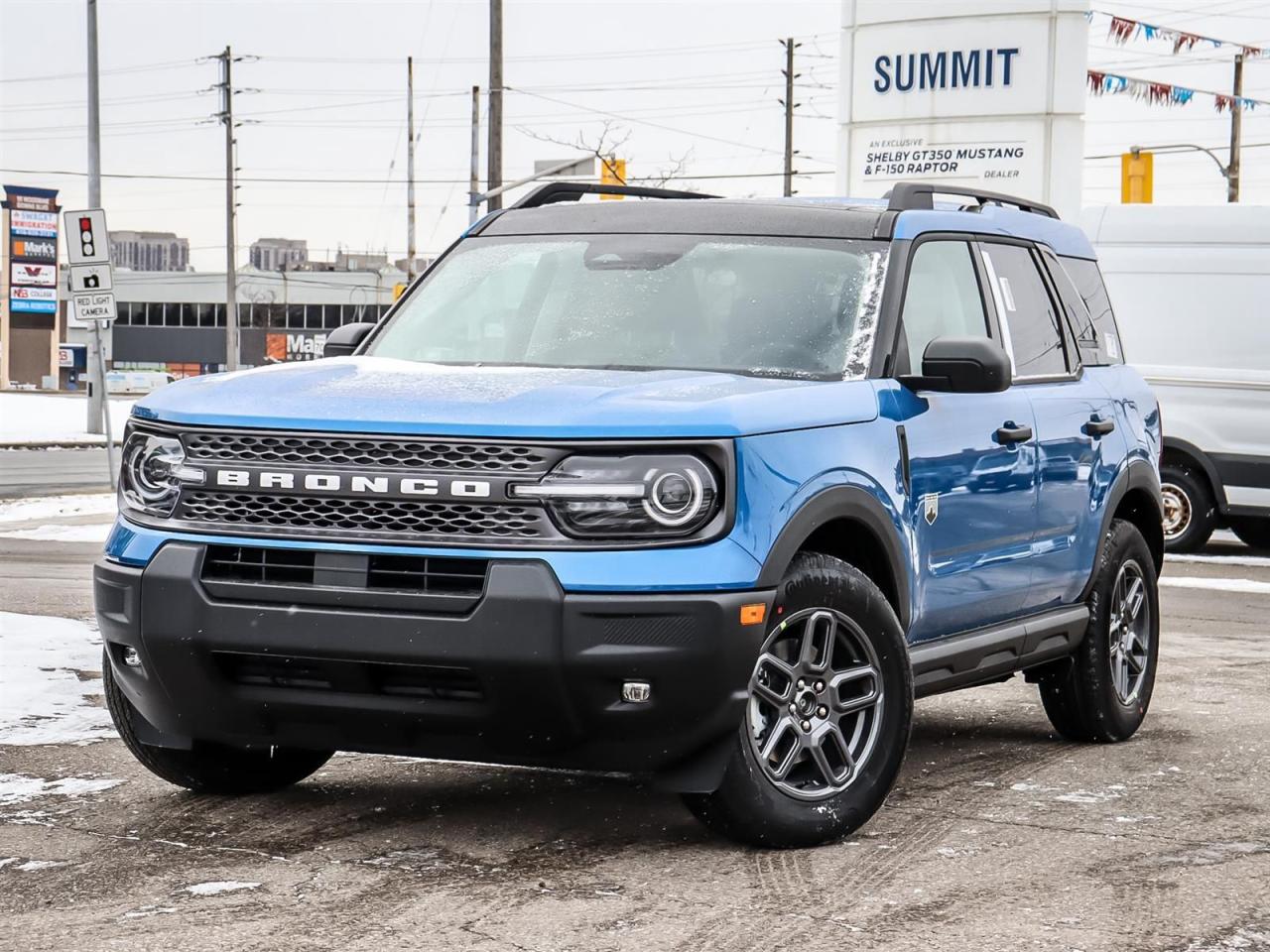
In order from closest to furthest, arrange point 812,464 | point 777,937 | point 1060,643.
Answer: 1. point 777,937
2. point 812,464
3. point 1060,643

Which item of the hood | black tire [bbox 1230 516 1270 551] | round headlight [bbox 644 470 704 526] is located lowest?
black tire [bbox 1230 516 1270 551]

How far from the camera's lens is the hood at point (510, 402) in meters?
4.88

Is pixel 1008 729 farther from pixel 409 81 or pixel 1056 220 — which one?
pixel 409 81

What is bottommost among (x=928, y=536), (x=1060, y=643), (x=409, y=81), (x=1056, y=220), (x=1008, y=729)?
(x=1008, y=729)

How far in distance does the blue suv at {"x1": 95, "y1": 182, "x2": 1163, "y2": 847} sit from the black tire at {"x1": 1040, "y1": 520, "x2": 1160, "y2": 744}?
24.7 inches

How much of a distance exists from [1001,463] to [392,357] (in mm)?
1999

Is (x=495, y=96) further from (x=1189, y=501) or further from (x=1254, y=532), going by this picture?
(x=1189, y=501)

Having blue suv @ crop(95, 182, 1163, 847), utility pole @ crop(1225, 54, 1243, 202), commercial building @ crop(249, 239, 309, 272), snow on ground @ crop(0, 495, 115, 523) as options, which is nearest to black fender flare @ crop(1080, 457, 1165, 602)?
blue suv @ crop(95, 182, 1163, 847)

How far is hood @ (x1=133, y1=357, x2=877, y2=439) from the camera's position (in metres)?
4.88

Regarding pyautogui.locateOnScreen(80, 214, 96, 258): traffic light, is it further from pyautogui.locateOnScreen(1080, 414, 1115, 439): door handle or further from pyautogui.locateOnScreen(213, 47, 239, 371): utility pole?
pyautogui.locateOnScreen(213, 47, 239, 371): utility pole

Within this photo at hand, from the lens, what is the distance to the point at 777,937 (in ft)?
14.6

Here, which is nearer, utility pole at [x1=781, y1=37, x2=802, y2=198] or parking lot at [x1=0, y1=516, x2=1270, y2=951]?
parking lot at [x1=0, y1=516, x2=1270, y2=951]

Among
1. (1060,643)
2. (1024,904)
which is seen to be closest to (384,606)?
(1024,904)

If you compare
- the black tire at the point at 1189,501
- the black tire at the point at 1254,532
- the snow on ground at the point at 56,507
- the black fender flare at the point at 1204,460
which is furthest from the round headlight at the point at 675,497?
the snow on ground at the point at 56,507
